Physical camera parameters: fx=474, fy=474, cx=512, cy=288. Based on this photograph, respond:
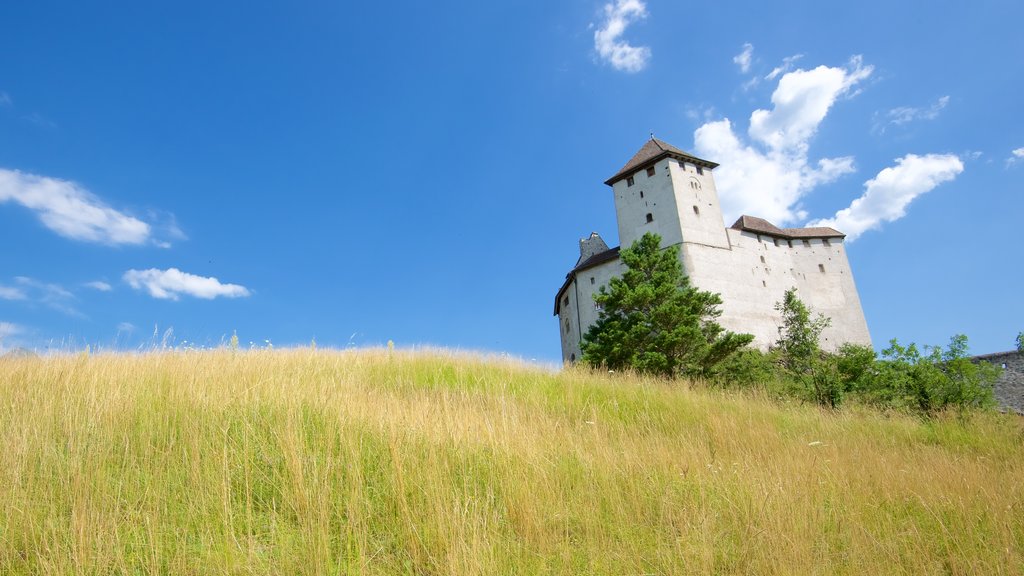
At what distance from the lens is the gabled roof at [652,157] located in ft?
115

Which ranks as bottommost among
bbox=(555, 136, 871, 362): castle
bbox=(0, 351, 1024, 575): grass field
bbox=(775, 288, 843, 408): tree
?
bbox=(0, 351, 1024, 575): grass field

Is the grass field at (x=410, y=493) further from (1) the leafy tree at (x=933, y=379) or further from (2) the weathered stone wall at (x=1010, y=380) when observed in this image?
(2) the weathered stone wall at (x=1010, y=380)

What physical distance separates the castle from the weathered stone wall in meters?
11.1

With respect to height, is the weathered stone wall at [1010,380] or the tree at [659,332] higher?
the tree at [659,332]

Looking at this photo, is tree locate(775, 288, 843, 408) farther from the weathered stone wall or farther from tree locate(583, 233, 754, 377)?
the weathered stone wall

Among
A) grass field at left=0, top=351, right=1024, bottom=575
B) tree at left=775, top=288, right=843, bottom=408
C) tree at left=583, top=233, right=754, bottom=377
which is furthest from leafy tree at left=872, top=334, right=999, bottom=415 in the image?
grass field at left=0, top=351, right=1024, bottom=575

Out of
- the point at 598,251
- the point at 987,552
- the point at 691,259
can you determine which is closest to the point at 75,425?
the point at 987,552

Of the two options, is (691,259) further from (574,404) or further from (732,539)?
(732,539)

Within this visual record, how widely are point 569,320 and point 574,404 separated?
1270 inches

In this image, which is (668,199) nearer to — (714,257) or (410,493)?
(714,257)

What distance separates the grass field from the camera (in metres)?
2.54

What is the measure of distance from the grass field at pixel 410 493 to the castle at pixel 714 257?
29.6 metres

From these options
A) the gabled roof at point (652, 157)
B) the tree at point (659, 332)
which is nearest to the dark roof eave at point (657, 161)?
the gabled roof at point (652, 157)

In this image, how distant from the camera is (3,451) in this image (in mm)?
3146
